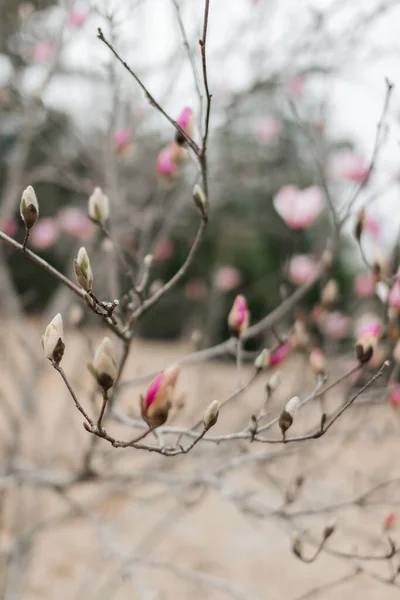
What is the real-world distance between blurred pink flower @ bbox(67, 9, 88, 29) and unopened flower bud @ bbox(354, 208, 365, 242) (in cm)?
143

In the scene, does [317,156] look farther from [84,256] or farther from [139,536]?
[139,536]

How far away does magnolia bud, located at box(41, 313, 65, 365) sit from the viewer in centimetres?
62

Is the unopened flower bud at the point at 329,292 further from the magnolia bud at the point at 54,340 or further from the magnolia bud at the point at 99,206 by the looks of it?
the magnolia bud at the point at 54,340

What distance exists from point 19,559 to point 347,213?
181 centimetres

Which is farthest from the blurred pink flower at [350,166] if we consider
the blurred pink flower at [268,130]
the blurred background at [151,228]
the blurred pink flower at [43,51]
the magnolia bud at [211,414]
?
the blurred pink flower at [268,130]

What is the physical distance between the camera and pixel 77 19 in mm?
1991

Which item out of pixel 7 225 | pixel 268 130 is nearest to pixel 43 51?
pixel 7 225

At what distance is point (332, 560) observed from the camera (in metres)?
3.46

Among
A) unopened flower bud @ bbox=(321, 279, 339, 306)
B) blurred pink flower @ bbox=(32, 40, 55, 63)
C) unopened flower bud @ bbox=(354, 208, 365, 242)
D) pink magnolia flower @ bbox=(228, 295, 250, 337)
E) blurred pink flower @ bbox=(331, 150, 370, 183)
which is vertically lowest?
pink magnolia flower @ bbox=(228, 295, 250, 337)

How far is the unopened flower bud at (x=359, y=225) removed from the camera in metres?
0.97

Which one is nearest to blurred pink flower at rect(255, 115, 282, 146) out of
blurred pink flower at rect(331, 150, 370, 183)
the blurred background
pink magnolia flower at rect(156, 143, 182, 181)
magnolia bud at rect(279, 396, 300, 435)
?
the blurred background

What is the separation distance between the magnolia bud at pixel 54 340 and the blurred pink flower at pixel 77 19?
5.49 feet

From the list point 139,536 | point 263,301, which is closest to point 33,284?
point 263,301

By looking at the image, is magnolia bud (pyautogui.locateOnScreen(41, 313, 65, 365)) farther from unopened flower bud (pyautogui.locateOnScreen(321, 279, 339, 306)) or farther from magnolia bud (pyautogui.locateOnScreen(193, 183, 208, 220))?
unopened flower bud (pyautogui.locateOnScreen(321, 279, 339, 306))
